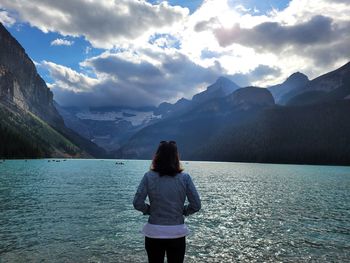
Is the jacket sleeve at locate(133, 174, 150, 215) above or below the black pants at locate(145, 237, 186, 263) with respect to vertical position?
above

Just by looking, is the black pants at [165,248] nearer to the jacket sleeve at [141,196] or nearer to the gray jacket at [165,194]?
the gray jacket at [165,194]

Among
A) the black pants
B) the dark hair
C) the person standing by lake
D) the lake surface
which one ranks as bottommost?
the lake surface

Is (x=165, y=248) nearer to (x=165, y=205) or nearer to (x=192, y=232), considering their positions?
(x=165, y=205)

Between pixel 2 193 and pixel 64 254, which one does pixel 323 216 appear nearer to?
pixel 64 254

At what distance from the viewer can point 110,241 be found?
28.5 m

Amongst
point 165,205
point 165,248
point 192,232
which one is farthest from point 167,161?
point 192,232

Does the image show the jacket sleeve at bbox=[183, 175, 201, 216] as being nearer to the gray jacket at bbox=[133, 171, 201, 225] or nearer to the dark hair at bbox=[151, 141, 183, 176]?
the gray jacket at bbox=[133, 171, 201, 225]

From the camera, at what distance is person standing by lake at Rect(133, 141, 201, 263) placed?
32.9 feet

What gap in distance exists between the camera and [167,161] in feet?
33.8

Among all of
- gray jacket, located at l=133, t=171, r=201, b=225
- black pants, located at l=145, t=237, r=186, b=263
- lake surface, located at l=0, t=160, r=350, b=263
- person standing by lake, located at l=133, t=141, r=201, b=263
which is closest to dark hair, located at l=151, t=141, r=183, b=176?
person standing by lake, located at l=133, t=141, r=201, b=263

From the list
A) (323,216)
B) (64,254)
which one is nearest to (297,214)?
(323,216)

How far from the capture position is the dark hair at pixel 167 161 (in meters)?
10.2

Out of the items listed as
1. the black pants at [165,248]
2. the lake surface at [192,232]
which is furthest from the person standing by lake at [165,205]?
the lake surface at [192,232]

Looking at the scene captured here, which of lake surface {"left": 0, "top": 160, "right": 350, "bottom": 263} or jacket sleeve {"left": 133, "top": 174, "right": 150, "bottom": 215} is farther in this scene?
lake surface {"left": 0, "top": 160, "right": 350, "bottom": 263}
